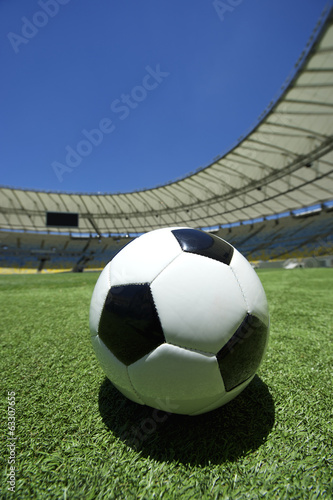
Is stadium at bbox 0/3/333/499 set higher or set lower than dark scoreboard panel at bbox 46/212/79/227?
higher

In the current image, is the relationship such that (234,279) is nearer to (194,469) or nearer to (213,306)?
(213,306)

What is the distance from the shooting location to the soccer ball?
1.01m

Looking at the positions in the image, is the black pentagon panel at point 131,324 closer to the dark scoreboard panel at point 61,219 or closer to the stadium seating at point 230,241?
the stadium seating at point 230,241

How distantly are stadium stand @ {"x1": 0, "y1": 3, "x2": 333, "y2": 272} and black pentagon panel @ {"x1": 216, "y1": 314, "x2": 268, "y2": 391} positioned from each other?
506 inches

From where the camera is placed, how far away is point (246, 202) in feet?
90.2

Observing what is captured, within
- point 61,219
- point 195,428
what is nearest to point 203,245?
point 195,428

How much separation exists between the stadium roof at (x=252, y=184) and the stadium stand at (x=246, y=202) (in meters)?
0.06

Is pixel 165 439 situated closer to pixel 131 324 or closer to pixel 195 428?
pixel 195 428

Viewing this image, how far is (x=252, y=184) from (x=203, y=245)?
80.0 ft

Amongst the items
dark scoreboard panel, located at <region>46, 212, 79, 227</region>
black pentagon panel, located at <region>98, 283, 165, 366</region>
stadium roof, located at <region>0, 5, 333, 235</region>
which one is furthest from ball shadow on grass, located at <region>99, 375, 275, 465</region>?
dark scoreboard panel, located at <region>46, 212, 79, 227</region>

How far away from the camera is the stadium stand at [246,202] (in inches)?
524

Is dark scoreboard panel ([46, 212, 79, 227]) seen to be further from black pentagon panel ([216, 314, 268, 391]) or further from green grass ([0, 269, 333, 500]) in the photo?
black pentagon panel ([216, 314, 268, 391])

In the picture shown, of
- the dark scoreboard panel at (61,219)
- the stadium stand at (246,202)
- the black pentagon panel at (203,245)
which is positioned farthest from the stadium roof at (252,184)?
the black pentagon panel at (203,245)

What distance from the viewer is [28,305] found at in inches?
159
